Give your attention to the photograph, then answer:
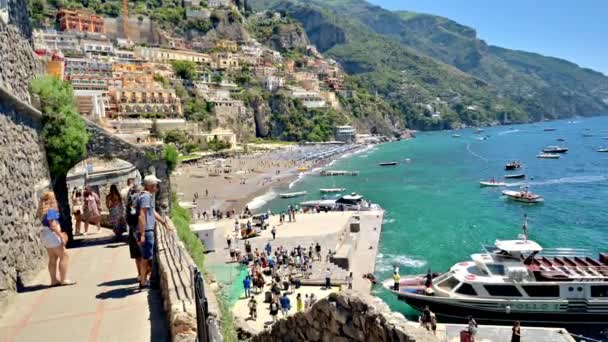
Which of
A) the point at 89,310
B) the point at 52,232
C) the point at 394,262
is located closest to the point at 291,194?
the point at 394,262

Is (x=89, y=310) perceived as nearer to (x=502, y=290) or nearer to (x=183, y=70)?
(x=502, y=290)

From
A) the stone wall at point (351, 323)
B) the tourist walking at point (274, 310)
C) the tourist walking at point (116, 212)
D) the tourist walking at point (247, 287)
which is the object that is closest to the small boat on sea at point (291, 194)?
the tourist walking at point (247, 287)

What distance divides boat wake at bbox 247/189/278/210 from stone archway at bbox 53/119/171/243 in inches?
1373

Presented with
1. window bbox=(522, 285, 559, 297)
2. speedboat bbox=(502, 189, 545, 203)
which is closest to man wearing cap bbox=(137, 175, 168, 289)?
window bbox=(522, 285, 559, 297)

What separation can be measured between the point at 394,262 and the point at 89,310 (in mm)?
23432

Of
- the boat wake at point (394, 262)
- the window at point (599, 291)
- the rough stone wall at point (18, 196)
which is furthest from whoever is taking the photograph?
the boat wake at point (394, 262)

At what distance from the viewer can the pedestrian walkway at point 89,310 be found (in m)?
6.13

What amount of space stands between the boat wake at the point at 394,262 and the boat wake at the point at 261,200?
2260 centimetres

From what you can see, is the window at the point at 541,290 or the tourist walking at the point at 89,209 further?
the window at the point at 541,290

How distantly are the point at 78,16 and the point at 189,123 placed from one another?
42352mm

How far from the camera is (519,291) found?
65.9ft

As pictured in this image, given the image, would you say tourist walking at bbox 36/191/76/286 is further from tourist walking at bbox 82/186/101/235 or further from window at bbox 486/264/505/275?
window at bbox 486/264/505/275

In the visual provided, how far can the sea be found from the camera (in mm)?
30933

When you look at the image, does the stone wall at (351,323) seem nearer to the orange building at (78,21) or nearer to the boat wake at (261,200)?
the boat wake at (261,200)
